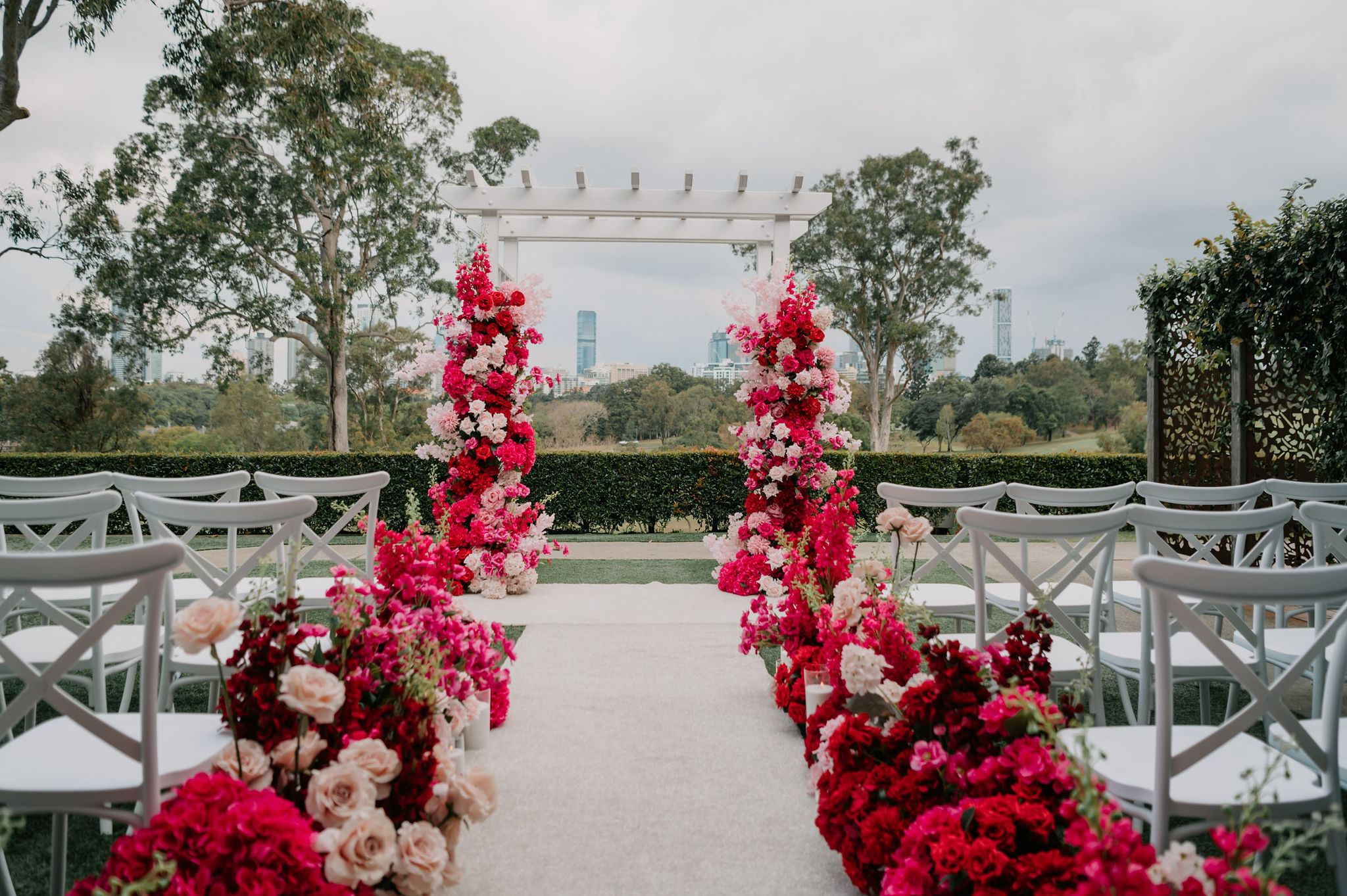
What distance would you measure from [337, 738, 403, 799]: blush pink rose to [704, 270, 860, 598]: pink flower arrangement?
360cm

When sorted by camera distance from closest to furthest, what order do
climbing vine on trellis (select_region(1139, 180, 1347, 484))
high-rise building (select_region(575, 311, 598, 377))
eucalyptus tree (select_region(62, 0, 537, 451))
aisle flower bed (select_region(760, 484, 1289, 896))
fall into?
aisle flower bed (select_region(760, 484, 1289, 896)), climbing vine on trellis (select_region(1139, 180, 1347, 484)), eucalyptus tree (select_region(62, 0, 537, 451)), high-rise building (select_region(575, 311, 598, 377))

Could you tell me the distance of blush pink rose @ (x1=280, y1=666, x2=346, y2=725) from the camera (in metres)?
1.35

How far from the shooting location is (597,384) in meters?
11.6

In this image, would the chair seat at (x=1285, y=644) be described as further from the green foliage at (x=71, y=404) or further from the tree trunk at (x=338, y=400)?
the green foliage at (x=71, y=404)

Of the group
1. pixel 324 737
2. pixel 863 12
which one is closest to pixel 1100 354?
pixel 863 12

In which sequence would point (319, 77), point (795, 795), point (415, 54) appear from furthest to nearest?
1. point (415, 54)
2. point (319, 77)
3. point (795, 795)

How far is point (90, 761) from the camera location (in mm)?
1475

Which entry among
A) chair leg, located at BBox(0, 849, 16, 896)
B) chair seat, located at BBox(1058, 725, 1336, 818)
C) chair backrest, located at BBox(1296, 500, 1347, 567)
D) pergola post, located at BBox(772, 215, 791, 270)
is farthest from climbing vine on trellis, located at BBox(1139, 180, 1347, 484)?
chair leg, located at BBox(0, 849, 16, 896)

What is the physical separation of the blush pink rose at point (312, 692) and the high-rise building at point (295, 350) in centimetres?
1441

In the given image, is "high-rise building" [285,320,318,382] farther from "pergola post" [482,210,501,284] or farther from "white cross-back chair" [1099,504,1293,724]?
"white cross-back chair" [1099,504,1293,724]

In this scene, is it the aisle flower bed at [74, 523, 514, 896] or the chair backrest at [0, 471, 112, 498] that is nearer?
the aisle flower bed at [74, 523, 514, 896]

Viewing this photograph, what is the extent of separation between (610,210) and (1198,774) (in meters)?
6.05

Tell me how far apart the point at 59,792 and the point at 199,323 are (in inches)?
586

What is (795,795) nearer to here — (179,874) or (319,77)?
(179,874)
